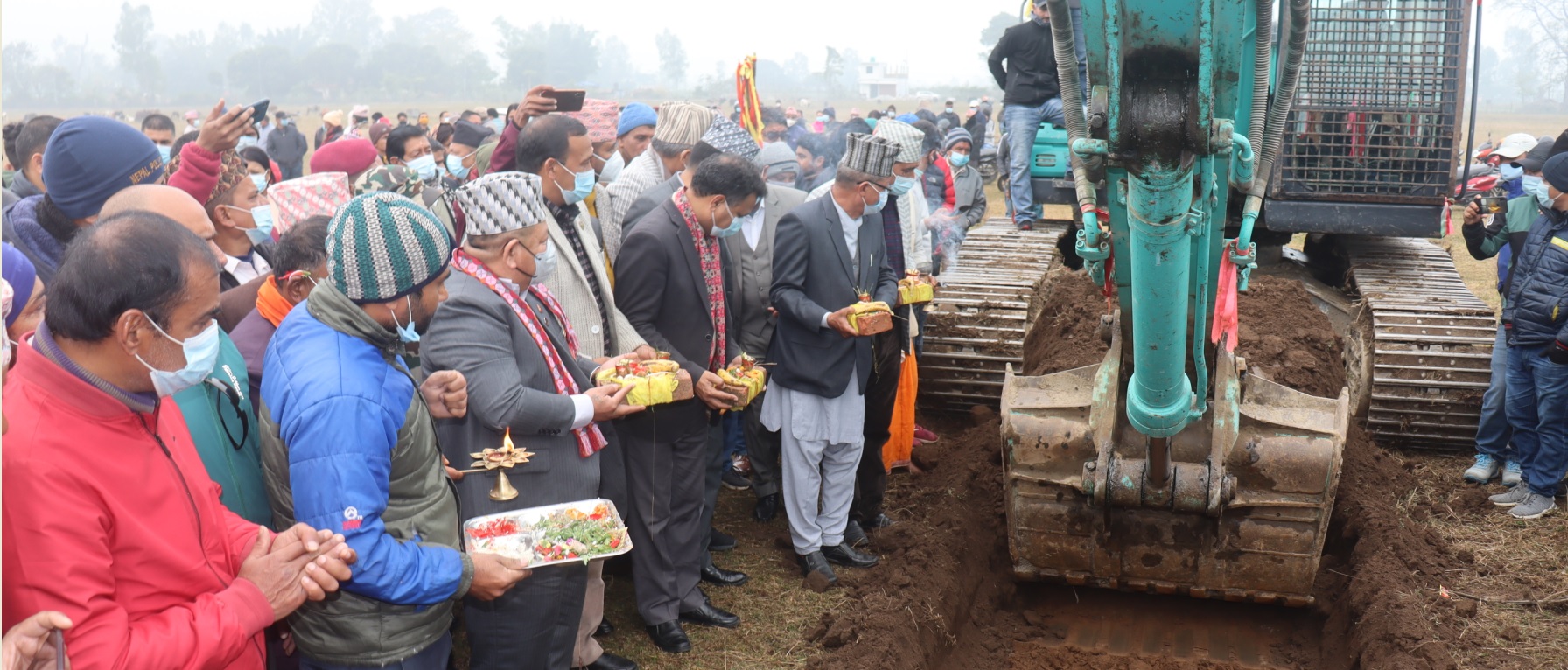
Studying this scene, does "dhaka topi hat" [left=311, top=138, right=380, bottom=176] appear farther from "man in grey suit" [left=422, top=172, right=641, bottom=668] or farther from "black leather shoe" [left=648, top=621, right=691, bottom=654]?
"black leather shoe" [left=648, top=621, right=691, bottom=654]

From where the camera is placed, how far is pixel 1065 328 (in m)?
8.94

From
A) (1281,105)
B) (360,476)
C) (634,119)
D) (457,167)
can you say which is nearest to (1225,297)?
(1281,105)

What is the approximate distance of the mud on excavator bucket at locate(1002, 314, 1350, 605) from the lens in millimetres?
4883

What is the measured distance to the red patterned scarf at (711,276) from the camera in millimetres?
5141

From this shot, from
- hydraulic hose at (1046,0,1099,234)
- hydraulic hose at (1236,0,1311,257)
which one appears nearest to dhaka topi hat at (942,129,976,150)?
hydraulic hose at (1236,0,1311,257)

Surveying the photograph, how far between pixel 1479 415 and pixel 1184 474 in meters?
3.66

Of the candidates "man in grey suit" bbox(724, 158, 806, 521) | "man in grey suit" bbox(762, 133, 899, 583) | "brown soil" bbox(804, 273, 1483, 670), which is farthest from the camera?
"man in grey suit" bbox(724, 158, 806, 521)

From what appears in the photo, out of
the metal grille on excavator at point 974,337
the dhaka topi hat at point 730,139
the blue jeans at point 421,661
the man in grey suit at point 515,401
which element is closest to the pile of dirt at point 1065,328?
the metal grille on excavator at point 974,337

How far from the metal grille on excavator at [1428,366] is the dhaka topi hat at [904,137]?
138 inches

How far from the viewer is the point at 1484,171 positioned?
1689 cm

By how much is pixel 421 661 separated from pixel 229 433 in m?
0.84

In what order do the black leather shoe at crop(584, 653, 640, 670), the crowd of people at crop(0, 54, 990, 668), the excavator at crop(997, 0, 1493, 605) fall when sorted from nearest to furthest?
the crowd of people at crop(0, 54, 990, 668)
the excavator at crop(997, 0, 1493, 605)
the black leather shoe at crop(584, 653, 640, 670)

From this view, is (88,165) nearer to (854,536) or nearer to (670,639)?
(670,639)

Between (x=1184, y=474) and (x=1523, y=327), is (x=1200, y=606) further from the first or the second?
(x=1523, y=327)
